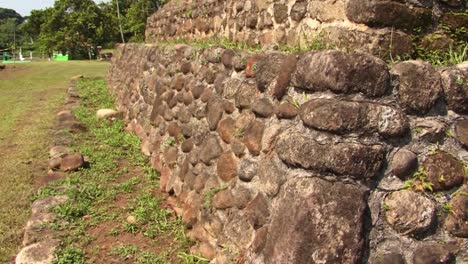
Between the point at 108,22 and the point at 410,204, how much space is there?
144ft

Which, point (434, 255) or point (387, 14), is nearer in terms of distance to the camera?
point (434, 255)

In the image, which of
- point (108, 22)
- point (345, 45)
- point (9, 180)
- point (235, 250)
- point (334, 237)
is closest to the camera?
point (334, 237)

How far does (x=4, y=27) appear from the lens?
91625 millimetres

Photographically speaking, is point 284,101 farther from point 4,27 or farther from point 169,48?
point 4,27

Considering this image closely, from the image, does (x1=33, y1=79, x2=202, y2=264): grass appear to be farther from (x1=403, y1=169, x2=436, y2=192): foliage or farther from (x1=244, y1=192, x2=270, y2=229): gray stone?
(x1=403, y1=169, x2=436, y2=192): foliage

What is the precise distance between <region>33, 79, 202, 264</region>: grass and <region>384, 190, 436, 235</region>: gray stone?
1.90 metres

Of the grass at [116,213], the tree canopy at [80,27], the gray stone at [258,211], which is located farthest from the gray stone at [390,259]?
the tree canopy at [80,27]

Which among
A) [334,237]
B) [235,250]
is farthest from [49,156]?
[334,237]

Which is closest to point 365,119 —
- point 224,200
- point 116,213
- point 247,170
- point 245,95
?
point 247,170

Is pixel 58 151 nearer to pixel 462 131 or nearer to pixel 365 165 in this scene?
pixel 365 165

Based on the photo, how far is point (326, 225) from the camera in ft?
7.99

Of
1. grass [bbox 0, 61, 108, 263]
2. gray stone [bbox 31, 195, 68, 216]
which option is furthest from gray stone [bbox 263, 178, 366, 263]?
gray stone [bbox 31, 195, 68, 216]

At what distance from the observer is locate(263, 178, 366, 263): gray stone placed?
2418mm

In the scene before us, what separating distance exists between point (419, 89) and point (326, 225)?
2.97 ft
